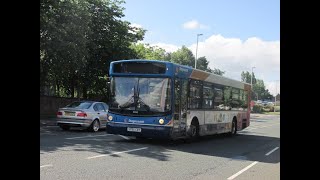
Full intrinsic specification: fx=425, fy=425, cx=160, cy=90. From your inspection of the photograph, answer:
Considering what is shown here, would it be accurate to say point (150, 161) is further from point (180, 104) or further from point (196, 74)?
point (196, 74)

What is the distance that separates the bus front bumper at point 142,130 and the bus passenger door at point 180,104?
0.47 meters

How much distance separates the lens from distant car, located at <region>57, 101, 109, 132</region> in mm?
19031

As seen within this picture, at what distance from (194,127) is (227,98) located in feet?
14.2

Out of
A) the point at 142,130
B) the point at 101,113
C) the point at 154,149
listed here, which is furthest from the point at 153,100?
the point at 101,113

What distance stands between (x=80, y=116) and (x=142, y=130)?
572 cm

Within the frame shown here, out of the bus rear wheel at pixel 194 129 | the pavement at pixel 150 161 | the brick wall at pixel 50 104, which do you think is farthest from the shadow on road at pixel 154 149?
the brick wall at pixel 50 104

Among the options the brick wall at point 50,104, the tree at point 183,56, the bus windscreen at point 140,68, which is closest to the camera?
the bus windscreen at point 140,68

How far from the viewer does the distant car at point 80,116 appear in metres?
19.0

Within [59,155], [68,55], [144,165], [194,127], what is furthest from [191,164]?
[68,55]

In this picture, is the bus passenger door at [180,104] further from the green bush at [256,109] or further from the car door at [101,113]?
the green bush at [256,109]

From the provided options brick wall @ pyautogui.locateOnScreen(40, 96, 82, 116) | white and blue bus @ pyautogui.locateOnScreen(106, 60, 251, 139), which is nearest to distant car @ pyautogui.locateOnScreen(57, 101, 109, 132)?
white and blue bus @ pyautogui.locateOnScreen(106, 60, 251, 139)

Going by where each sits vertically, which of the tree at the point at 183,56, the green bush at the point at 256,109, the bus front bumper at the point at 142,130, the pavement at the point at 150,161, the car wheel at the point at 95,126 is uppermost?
the tree at the point at 183,56
